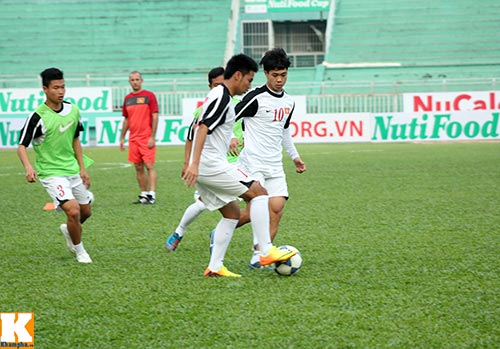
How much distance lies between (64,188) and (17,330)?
8.80 ft

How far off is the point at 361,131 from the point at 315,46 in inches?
508

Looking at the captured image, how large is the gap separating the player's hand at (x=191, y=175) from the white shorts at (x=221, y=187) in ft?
0.73

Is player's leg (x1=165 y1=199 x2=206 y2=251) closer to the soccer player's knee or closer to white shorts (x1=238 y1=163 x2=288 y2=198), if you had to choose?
white shorts (x1=238 y1=163 x2=288 y2=198)

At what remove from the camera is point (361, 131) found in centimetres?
2689

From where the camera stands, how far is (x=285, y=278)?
6.48 meters

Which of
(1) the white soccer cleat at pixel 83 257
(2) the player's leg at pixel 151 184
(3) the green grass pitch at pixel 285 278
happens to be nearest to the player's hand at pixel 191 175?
(3) the green grass pitch at pixel 285 278

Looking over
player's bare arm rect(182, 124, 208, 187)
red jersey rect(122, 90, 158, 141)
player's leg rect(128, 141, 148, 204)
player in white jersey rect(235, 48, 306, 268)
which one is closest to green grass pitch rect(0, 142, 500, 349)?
player's leg rect(128, 141, 148, 204)

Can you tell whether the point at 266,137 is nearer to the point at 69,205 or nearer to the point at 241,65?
the point at 241,65

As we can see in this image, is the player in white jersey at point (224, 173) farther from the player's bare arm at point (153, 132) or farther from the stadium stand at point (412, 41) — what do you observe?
the stadium stand at point (412, 41)

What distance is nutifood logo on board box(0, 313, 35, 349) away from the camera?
459cm

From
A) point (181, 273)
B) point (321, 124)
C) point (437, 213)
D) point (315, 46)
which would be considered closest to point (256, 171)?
point (181, 273)

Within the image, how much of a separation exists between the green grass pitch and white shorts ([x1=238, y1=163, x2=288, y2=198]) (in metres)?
0.63

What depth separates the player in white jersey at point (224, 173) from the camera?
632cm

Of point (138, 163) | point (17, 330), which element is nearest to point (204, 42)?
point (138, 163)
